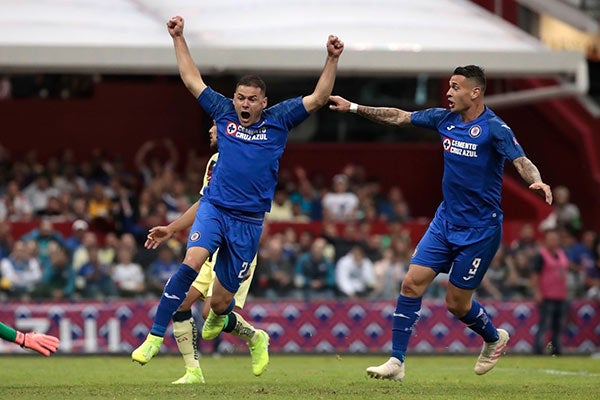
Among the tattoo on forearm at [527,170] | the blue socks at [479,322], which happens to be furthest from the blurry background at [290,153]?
the tattoo on forearm at [527,170]

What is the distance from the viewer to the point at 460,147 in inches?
490

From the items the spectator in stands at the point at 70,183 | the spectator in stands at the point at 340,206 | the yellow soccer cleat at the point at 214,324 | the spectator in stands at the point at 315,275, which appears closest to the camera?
the yellow soccer cleat at the point at 214,324

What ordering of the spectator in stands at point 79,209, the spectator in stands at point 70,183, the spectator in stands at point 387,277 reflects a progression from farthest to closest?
1. the spectator in stands at point 70,183
2. the spectator in stands at point 79,209
3. the spectator in stands at point 387,277

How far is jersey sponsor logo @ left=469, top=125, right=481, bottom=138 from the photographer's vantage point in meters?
12.4

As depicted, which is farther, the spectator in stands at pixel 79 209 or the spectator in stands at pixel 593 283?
the spectator in stands at pixel 79 209

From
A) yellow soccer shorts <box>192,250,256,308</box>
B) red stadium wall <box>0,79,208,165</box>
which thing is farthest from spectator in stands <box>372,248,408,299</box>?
yellow soccer shorts <box>192,250,256,308</box>

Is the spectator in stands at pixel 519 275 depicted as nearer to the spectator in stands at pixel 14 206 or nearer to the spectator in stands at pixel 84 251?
the spectator in stands at pixel 84 251

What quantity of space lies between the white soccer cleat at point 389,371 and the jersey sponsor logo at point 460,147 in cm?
183

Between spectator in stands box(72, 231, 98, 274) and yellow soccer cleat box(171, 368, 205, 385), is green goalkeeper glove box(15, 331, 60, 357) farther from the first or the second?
spectator in stands box(72, 231, 98, 274)

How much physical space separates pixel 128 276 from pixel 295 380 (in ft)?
27.9

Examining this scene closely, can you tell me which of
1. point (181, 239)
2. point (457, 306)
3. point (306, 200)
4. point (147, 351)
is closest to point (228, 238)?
point (147, 351)

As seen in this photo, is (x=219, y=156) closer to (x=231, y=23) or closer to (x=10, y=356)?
(x=10, y=356)

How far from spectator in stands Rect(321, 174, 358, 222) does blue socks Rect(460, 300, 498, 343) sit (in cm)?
1208

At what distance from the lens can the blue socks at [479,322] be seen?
13.0m
